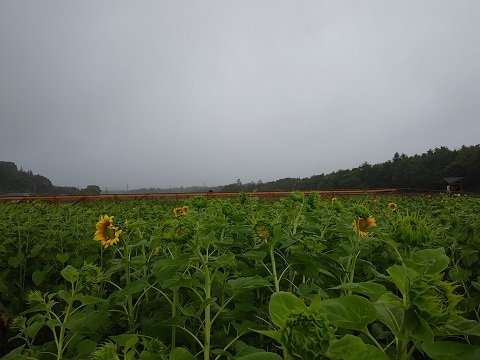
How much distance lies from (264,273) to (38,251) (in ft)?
6.81

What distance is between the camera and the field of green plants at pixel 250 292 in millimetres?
579

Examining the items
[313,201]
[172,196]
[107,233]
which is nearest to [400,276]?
[313,201]

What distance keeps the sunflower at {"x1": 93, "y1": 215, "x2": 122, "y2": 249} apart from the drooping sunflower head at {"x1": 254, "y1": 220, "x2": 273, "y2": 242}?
829 mm

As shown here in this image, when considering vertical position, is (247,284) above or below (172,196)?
below

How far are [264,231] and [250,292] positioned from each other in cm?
33

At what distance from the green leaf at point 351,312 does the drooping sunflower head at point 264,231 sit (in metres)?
0.62

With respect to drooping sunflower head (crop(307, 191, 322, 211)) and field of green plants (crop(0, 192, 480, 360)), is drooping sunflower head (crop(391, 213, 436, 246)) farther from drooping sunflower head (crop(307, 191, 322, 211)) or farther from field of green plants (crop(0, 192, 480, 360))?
drooping sunflower head (crop(307, 191, 322, 211))

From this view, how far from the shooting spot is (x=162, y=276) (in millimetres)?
1161

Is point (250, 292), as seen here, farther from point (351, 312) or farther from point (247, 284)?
point (351, 312)

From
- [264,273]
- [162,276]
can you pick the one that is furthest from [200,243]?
[264,273]

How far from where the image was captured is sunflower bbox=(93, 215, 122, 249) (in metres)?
1.72

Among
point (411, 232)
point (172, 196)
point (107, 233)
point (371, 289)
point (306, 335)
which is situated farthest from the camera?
point (172, 196)

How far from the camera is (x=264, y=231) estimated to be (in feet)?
4.23

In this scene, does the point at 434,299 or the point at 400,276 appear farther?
the point at 400,276
